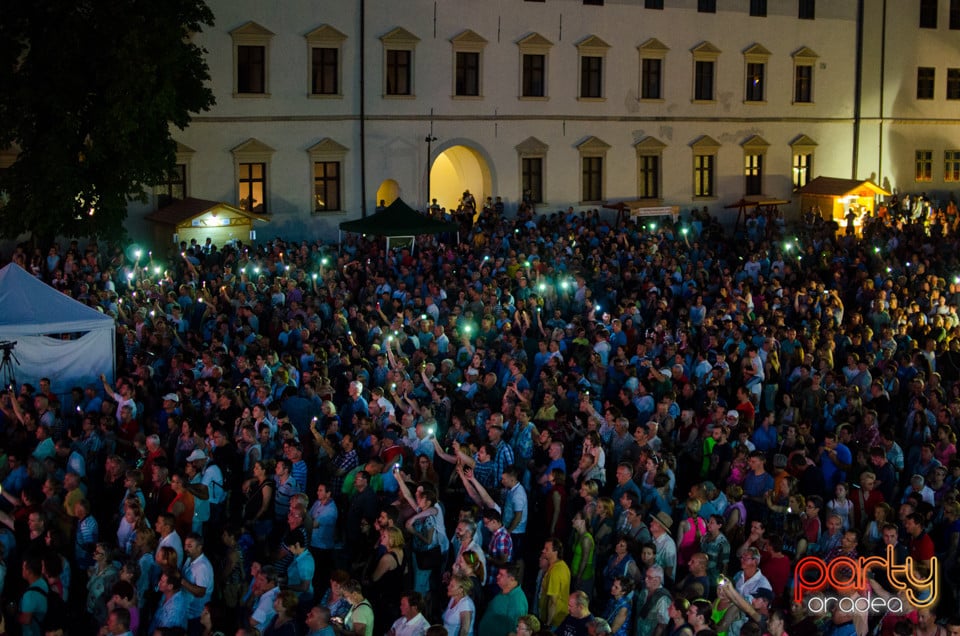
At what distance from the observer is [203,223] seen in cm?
2725

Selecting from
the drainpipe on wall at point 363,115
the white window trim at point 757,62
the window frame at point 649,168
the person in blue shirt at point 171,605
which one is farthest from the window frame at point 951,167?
the person in blue shirt at point 171,605

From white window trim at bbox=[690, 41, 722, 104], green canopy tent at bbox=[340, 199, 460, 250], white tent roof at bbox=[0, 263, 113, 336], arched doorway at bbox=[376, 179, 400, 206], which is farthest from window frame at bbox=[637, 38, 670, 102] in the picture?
white tent roof at bbox=[0, 263, 113, 336]

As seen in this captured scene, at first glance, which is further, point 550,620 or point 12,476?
point 12,476

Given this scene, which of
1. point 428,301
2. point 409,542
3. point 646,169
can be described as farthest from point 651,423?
point 646,169

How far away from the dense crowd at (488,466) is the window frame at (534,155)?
44.6ft

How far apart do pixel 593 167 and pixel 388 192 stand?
6.48 m

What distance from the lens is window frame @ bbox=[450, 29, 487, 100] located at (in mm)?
32938

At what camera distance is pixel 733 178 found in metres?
37.3

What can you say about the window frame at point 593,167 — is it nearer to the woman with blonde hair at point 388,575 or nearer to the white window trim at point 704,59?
the white window trim at point 704,59

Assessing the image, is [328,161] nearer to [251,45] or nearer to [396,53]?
[396,53]

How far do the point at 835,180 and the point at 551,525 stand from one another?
28.9m

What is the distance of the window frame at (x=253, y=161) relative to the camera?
101 ft

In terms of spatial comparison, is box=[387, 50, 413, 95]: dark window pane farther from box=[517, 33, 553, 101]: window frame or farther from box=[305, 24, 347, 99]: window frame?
box=[517, 33, 553, 101]: window frame

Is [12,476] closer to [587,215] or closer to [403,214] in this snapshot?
[403,214]
